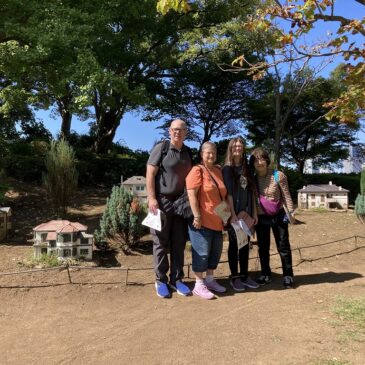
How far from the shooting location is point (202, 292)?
4258mm

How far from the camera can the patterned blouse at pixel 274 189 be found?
4.63 m

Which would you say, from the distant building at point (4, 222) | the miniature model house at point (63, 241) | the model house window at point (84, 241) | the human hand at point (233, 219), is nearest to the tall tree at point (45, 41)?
the distant building at point (4, 222)

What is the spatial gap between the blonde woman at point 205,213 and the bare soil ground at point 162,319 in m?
0.37

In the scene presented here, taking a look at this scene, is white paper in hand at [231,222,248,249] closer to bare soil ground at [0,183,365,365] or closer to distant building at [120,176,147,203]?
bare soil ground at [0,183,365,365]

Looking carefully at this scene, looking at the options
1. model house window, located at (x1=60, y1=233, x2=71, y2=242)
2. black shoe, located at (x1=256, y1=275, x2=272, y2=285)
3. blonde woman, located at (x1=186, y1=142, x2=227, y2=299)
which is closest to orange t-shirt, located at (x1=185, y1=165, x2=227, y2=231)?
blonde woman, located at (x1=186, y1=142, x2=227, y2=299)

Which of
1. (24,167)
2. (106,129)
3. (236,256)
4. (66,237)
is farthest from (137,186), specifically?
(106,129)

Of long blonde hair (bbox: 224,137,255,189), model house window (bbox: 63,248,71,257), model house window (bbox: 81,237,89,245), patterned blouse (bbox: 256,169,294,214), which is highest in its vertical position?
long blonde hair (bbox: 224,137,255,189)

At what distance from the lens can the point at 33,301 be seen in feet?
13.7

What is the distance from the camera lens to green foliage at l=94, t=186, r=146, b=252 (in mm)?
5945

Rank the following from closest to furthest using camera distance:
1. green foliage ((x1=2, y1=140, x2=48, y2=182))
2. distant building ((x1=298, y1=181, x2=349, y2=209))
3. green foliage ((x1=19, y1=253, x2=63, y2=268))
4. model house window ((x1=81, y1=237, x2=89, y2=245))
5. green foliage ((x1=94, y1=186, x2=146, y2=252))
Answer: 1. green foliage ((x1=19, y1=253, x2=63, y2=268))
2. model house window ((x1=81, y1=237, x2=89, y2=245))
3. green foliage ((x1=94, y1=186, x2=146, y2=252))
4. distant building ((x1=298, y1=181, x2=349, y2=209))
5. green foliage ((x1=2, y1=140, x2=48, y2=182))

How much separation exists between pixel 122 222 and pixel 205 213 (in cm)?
206

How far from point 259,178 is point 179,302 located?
1684 mm

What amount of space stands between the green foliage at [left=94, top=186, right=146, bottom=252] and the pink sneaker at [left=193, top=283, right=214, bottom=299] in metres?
1.89

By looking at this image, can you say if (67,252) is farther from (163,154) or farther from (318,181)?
(318,181)
